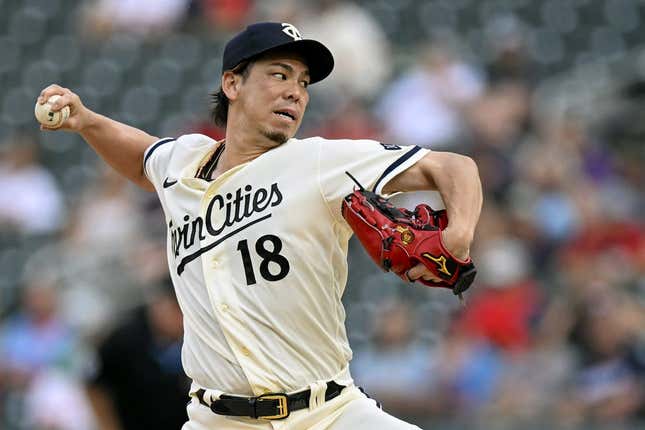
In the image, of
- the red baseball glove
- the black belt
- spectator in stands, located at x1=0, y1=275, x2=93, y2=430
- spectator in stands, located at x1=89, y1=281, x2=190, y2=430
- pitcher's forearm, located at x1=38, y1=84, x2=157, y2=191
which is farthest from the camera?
spectator in stands, located at x1=0, y1=275, x2=93, y2=430

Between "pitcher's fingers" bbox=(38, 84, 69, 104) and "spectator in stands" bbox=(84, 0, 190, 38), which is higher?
"spectator in stands" bbox=(84, 0, 190, 38)

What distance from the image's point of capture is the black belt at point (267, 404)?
14.0 ft

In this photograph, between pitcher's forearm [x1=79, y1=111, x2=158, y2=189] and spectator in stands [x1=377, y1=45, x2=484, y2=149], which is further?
spectator in stands [x1=377, y1=45, x2=484, y2=149]

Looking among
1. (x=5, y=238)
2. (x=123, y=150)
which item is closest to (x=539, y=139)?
(x=5, y=238)

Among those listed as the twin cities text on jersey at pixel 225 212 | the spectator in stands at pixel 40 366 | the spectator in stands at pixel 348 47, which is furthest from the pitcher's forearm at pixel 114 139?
the spectator in stands at pixel 348 47

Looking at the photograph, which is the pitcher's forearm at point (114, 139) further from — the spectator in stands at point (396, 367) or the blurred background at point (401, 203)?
the spectator in stands at point (396, 367)

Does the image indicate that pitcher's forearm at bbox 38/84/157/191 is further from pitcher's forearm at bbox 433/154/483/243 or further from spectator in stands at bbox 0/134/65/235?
spectator in stands at bbox 0/134/65/235

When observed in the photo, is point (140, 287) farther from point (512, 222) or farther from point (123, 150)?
point (123, 150)

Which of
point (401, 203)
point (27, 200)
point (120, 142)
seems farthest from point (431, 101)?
point (120, 142)

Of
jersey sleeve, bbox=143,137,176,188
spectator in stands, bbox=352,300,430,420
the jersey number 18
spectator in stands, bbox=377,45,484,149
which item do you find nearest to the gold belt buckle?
the jersey number 18

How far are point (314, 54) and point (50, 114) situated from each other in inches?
39.4

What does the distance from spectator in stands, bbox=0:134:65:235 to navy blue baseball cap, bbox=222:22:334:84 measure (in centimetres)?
652

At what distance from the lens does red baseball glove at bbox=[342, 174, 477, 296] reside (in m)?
3.89

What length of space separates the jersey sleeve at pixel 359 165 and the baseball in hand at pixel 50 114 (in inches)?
42.5
